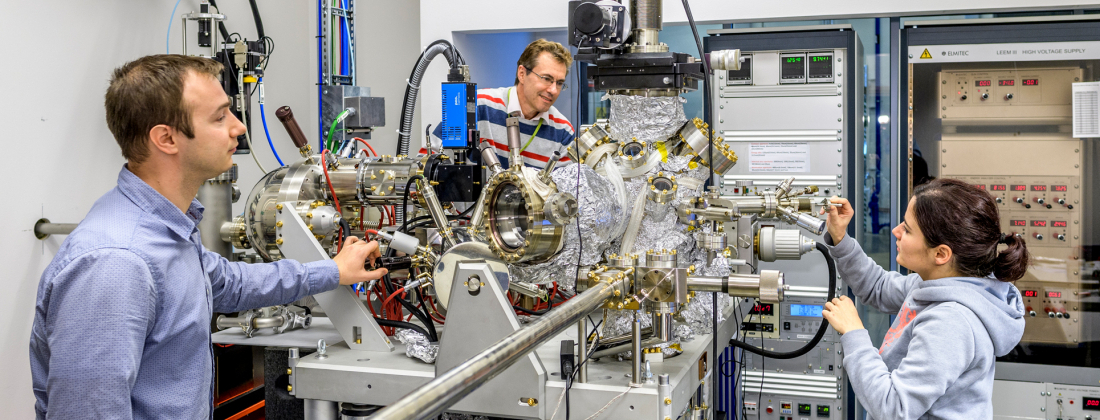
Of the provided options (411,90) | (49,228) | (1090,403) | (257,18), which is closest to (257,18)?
(257,18)

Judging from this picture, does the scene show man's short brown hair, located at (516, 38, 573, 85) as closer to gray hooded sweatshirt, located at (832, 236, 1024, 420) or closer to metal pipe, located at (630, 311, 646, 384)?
metal pipe, located at (630, 311, 646, 384)

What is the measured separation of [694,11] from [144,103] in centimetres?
226

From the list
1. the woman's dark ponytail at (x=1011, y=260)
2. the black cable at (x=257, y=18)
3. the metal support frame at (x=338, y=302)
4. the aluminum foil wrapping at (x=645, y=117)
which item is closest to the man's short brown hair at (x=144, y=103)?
the metal support frame at (x=338, y=302)

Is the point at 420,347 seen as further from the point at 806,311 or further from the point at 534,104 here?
the point at 806,311

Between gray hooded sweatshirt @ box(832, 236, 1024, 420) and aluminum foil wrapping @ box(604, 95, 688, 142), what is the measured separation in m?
0.58

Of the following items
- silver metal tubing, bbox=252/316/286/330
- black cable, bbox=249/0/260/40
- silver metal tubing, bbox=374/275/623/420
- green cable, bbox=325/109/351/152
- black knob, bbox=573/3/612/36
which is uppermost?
black cable, bbox=249/0/260/40

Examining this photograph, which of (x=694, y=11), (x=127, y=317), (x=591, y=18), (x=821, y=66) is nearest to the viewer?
(x=127, y=317)

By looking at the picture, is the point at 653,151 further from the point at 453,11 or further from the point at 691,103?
the point at 453,11

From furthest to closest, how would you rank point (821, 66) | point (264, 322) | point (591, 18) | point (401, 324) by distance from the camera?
point (821, 66), point (264, 322), point (401, 324), point (591, 18)

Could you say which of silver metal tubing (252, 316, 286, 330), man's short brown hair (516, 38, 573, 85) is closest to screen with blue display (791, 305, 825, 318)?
man's short brown hair (516, 38, 573, 85)

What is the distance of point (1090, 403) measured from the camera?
2.80 metres

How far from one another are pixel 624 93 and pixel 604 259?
0.36m

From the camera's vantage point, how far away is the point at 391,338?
74.9 inches

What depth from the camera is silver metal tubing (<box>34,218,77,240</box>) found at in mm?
2537
